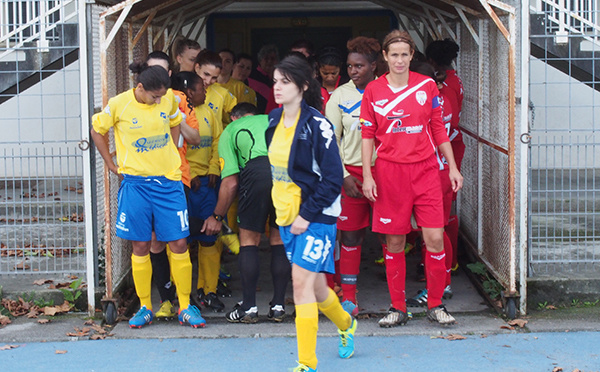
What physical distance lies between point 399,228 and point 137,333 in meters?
1.99

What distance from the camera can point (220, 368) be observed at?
518 centimetres

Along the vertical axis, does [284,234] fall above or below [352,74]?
below

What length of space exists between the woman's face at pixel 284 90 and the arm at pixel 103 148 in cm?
152

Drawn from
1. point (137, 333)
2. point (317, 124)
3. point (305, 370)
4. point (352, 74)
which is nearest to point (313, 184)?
point (317, 124)

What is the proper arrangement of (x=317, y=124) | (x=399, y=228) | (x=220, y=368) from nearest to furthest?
(x=317, y=124) → (x=220, y=368) → (x=399, y=228)

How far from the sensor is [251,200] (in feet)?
19.6

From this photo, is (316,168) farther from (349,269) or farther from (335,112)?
(349,269)

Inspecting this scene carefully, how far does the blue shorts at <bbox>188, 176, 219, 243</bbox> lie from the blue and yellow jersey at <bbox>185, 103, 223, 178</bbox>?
9cm

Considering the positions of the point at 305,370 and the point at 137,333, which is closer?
→ the point at 305,370

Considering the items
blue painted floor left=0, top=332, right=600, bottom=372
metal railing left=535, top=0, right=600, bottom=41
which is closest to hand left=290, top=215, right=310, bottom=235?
blue painted floor left=0, top=332, right=600, bottom=372

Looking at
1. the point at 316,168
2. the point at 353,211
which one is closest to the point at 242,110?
the point at 353,211

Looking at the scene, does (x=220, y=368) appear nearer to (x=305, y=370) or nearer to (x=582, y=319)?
(x=305, y=370)

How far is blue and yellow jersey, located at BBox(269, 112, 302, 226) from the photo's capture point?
4.86m

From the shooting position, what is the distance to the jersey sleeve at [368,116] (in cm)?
576
